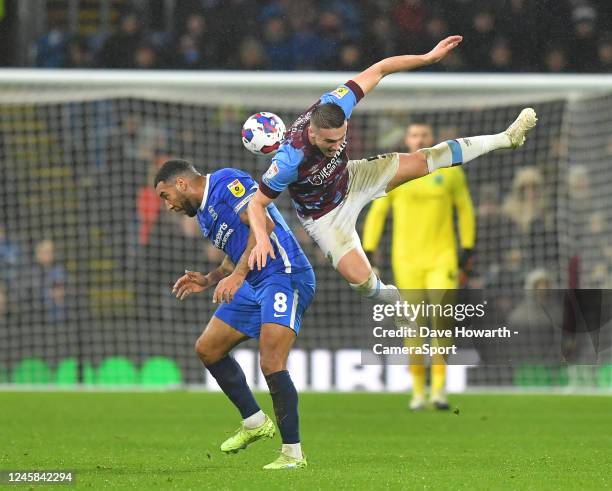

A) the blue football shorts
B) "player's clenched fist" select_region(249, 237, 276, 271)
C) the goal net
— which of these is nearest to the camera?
"player's clenched fist" select_region(249, 237, 276, 271)

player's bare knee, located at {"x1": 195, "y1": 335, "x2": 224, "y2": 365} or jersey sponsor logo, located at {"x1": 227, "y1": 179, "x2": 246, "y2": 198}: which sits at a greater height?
jersey sponsor logo, located at {"x1": 227, "y1": 179, "x2": 246, "y2": 198}

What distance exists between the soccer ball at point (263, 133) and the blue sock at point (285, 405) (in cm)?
161

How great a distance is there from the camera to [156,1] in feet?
63.4

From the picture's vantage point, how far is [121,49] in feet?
60.2

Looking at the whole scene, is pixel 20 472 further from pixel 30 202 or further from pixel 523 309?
pixel 30 202

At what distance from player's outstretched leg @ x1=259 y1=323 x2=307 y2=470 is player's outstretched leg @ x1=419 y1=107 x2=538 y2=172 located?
1.80 meters

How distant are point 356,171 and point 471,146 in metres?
0.78

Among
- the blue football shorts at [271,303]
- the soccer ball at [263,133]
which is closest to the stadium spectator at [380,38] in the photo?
the soccer ball at [263,133]

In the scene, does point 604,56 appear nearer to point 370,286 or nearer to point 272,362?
point 370,286

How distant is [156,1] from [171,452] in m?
11.8

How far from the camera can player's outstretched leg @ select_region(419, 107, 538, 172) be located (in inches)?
344

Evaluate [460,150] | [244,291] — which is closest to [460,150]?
[460,150]

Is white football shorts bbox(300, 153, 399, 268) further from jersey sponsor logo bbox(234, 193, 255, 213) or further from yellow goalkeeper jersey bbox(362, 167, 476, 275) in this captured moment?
yellow goalkeeper jersey bbox(362, 167, 476, 275)

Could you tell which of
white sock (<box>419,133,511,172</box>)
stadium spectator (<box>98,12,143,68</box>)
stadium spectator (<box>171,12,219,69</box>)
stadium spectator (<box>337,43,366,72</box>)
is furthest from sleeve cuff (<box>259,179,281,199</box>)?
stadium spectator (<box>171,12,219,69</box>)
